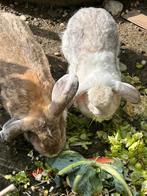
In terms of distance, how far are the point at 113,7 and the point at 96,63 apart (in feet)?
4.54

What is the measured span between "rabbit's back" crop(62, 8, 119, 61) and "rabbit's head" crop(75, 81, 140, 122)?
0.60m

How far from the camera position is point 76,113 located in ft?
18.7

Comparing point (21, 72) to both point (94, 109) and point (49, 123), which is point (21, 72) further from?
point (94, 109)

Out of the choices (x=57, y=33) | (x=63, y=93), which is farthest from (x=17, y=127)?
(x=57, y=33)

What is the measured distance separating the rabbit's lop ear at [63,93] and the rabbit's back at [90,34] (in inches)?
39.8

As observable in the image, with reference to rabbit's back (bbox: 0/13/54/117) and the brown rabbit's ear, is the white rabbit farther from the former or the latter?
the brown rabbit's ear

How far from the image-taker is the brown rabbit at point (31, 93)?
4.83 m

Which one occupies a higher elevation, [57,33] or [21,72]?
[21,72]

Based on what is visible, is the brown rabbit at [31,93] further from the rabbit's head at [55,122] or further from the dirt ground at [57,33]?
the dirt ground at [57,33]

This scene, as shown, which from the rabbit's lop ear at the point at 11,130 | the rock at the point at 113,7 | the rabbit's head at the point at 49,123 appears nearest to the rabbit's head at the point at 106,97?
the rabbit's head at the point at 49,123

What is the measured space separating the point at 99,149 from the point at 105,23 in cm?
131

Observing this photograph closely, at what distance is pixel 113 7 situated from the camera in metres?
6.77

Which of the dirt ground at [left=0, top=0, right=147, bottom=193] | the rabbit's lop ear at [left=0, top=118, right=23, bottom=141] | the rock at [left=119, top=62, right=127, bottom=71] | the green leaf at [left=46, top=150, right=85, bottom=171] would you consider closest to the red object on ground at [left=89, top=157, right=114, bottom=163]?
the green leaf at [left=46, top=150, right=85, bottom=171]

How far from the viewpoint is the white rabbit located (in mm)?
5219
